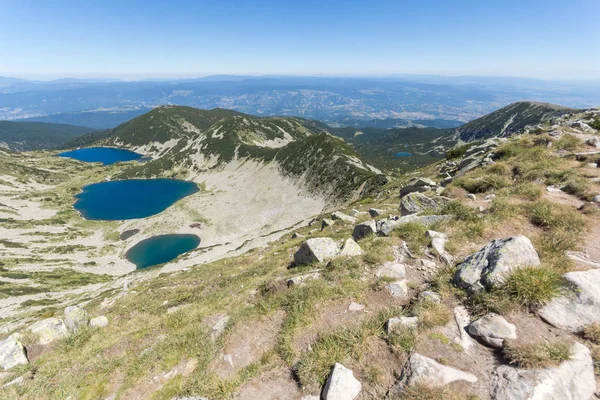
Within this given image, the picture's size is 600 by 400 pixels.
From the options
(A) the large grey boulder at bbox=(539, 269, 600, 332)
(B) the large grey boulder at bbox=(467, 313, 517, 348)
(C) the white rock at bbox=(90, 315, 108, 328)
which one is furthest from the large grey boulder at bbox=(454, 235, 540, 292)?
(C) the white rock at bbox=(90, 315, 108, 328)

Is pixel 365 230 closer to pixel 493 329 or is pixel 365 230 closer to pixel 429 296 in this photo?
pixel 429 296

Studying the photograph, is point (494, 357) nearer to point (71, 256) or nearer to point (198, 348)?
point (198, 348)

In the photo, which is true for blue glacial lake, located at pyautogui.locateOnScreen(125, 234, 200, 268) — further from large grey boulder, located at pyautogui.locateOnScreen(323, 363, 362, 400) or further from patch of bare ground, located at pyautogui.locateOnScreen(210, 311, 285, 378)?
large grey boulder, located at pyautogui.locateOnScreen(323, 363, 362, 400)

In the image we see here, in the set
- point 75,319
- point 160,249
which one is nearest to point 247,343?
point 75,319

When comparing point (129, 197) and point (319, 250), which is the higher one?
point (319, 250)

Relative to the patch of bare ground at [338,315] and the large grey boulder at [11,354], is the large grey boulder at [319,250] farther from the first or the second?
the large grey boulder at [11,354]
